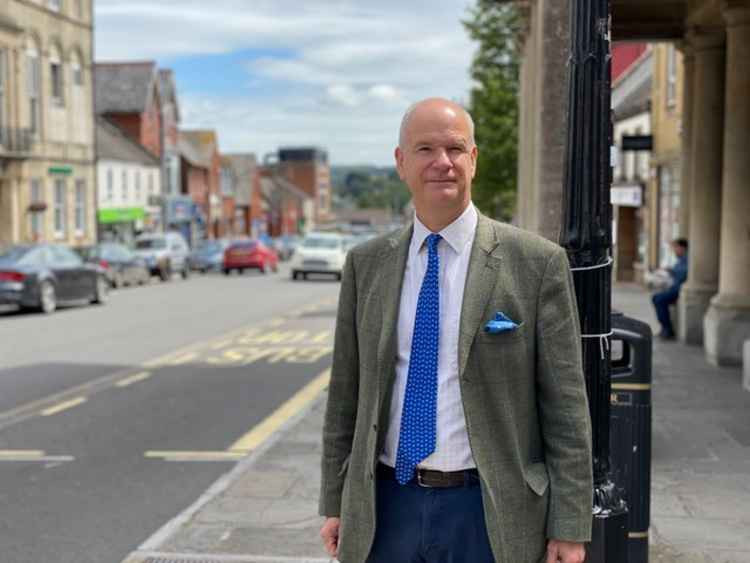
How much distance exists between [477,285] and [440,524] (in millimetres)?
643

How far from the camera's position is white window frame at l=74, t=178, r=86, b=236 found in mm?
41688

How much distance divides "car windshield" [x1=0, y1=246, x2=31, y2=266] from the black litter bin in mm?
19214

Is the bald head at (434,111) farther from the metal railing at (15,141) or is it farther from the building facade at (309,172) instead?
the building facade at (309,172)

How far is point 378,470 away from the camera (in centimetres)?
293

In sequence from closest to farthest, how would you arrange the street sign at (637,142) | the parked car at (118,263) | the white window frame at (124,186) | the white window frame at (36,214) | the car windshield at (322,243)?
the street sign at (637,142), the parked car at (118,263), the white window frame at (36,214), the car windshield at (322,243), the white window frame at (124,186)

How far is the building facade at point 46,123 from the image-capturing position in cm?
3625

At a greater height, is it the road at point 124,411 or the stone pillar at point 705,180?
the stone pillar at point 705,180

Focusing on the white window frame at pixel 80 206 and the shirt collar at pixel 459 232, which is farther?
the white window frame at pixel 80 206

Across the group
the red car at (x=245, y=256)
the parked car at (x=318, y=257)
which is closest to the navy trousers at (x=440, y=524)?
the parked car at (x=318, y=257)

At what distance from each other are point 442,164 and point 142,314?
20184mm

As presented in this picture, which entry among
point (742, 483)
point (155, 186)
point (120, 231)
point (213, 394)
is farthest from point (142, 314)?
point (155, 186)

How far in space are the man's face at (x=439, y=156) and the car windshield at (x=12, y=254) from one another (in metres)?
20.9

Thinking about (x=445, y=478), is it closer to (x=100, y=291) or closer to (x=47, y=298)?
(x=47, y=298)

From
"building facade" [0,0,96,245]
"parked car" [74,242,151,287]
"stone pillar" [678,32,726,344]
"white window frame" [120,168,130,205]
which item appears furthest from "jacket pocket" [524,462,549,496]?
"white window frame" [120,168,130,205]
